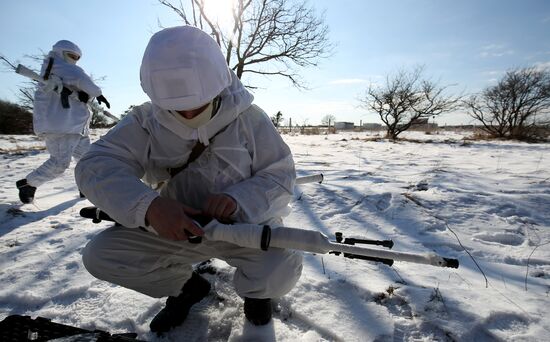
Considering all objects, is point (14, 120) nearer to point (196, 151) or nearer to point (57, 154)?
point (57, 154)

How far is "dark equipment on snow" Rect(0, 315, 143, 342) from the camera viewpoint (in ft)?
3.36

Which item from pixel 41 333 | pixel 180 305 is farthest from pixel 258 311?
pixel 41 333

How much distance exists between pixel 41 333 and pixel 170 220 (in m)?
0.58

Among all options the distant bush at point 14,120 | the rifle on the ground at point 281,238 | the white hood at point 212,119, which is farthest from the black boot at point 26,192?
the distant bush at point 14,120

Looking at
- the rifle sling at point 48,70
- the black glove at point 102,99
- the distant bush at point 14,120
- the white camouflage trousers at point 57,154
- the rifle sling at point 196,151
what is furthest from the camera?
the distant bush at point 14,120

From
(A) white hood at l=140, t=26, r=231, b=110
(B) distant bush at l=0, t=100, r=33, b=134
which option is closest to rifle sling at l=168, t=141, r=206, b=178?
(A) white hood at l=140, t=26, r=231, b=110

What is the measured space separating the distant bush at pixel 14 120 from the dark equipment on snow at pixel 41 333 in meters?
21.9

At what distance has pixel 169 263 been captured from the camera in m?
1.47

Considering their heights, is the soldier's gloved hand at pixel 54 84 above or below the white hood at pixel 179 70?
above

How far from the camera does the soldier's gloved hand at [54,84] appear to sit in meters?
3.58

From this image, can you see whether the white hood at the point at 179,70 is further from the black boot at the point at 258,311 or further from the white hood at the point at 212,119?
the black boot at the point at 258,311

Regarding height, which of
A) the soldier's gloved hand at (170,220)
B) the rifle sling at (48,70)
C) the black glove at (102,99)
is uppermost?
the rifle sling at (48,70)

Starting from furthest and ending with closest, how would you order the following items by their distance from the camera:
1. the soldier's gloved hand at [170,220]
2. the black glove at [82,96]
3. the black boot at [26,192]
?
the black glove at [82,96]
the black boot at [26,192]
the soldier's gloved hand at [170,220]

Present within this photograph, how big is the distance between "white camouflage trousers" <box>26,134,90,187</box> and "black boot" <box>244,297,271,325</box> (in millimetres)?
3287
